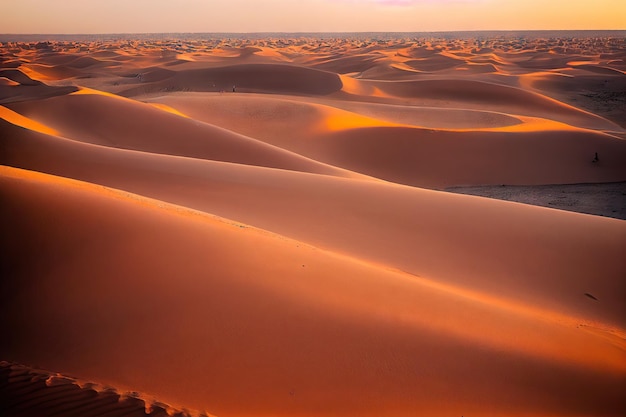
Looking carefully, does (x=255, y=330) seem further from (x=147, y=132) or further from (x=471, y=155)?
(x=471, y=155)

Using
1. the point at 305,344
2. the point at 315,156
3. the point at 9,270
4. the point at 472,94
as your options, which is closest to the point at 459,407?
the point at 305,344

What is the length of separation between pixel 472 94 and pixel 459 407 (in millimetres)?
28838

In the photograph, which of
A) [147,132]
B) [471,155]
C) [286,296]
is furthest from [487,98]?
[286,296]

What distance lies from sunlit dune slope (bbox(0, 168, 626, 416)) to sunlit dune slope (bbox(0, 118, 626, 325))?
4.28 ft

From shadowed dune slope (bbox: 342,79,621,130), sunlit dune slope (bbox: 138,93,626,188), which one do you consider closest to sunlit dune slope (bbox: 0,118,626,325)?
sunlit dune slope (bbox: 138,93,626,188)

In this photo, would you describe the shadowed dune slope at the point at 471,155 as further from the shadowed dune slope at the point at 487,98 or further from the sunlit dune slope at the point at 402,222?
the shadowed dune slope at the point at 487,98

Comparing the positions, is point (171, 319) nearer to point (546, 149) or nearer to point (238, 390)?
point (238, 390)

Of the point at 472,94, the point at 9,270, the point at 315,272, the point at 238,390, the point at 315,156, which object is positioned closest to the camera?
the point at 238,390

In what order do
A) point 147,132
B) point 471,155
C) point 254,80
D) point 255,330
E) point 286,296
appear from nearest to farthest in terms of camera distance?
point 255,330 → point 286,296 → point 147,132 → point 471,155 → point 254,80

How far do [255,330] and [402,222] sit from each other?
3853 mm

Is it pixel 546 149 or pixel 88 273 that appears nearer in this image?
pixel 88 273

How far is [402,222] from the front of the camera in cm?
652

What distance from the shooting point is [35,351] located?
261cm

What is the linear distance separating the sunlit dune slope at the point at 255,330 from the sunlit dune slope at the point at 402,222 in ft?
4.28
